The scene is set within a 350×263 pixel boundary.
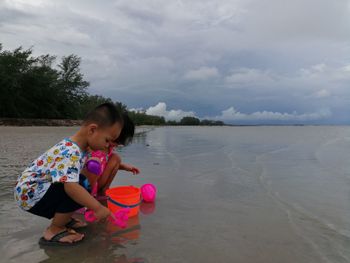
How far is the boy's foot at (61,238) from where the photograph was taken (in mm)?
2232

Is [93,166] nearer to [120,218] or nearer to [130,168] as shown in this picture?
[120,218]

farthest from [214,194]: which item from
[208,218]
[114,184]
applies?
[114,184]

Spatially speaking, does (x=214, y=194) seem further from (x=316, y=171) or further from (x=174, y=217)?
(x=316, y=171)

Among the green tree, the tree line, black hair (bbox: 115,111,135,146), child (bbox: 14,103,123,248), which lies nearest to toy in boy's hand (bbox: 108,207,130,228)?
child (bbox: 14,103,123,248)

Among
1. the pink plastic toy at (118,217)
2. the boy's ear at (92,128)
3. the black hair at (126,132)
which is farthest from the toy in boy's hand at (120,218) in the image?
the boy's ear at (92,128)

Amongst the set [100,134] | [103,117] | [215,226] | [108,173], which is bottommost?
[215,226]

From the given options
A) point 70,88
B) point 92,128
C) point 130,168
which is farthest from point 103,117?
point 70,88

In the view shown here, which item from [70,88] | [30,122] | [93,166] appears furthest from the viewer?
[70,88]

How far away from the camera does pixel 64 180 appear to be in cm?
209

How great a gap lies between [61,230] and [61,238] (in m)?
0.08

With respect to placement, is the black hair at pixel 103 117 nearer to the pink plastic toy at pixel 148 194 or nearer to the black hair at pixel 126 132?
the black hair at pixel 126 132

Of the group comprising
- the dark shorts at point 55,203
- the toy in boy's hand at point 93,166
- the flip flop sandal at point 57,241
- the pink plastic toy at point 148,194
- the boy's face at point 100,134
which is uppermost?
the boy's face at point 100,134

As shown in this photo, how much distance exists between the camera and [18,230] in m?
2.49

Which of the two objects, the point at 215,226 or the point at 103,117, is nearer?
the point at 103,117
